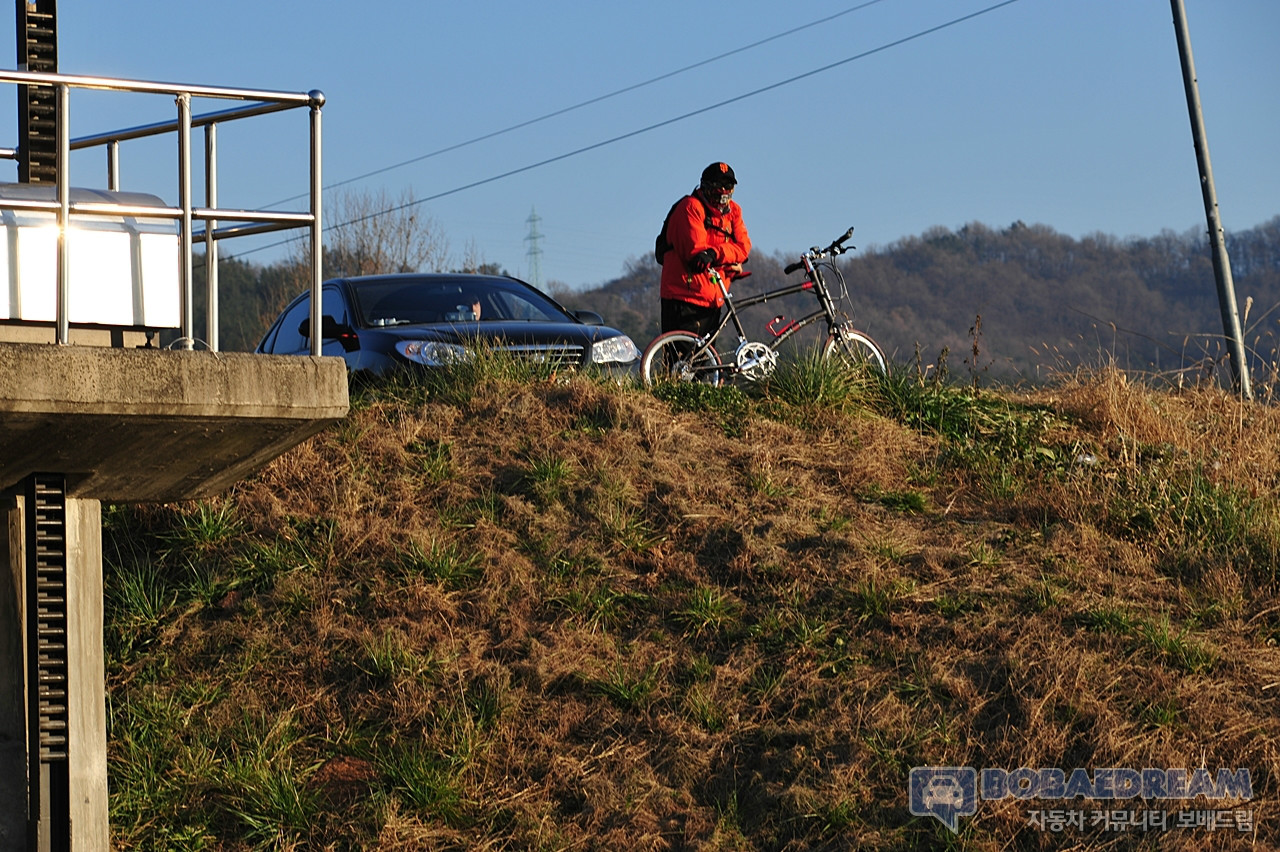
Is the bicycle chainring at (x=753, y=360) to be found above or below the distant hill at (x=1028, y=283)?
below

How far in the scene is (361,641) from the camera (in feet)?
24.3

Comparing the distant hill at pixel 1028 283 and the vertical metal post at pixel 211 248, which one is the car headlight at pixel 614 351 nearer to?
the vertical metal post at pixel 211 248

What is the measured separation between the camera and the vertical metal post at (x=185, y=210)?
18.8 feet

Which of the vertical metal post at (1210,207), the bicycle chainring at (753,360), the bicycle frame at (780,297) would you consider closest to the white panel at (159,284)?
the bicycle frame at (780,297)

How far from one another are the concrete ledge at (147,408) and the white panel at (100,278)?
49 cm

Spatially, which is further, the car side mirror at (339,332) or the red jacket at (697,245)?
the red jacket at (697,245)

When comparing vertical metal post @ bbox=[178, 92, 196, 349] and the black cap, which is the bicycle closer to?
the black cap

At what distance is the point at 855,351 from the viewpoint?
10.5 metres

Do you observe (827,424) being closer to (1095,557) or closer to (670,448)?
(670,448)


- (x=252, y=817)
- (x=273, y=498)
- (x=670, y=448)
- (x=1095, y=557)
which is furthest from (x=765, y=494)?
(x=252, y=817)

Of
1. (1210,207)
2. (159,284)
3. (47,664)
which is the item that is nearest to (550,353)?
(159,284)

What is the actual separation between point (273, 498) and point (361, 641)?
165 centimetres

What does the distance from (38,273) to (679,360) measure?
535cm

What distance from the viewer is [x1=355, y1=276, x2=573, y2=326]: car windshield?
1069 cm
